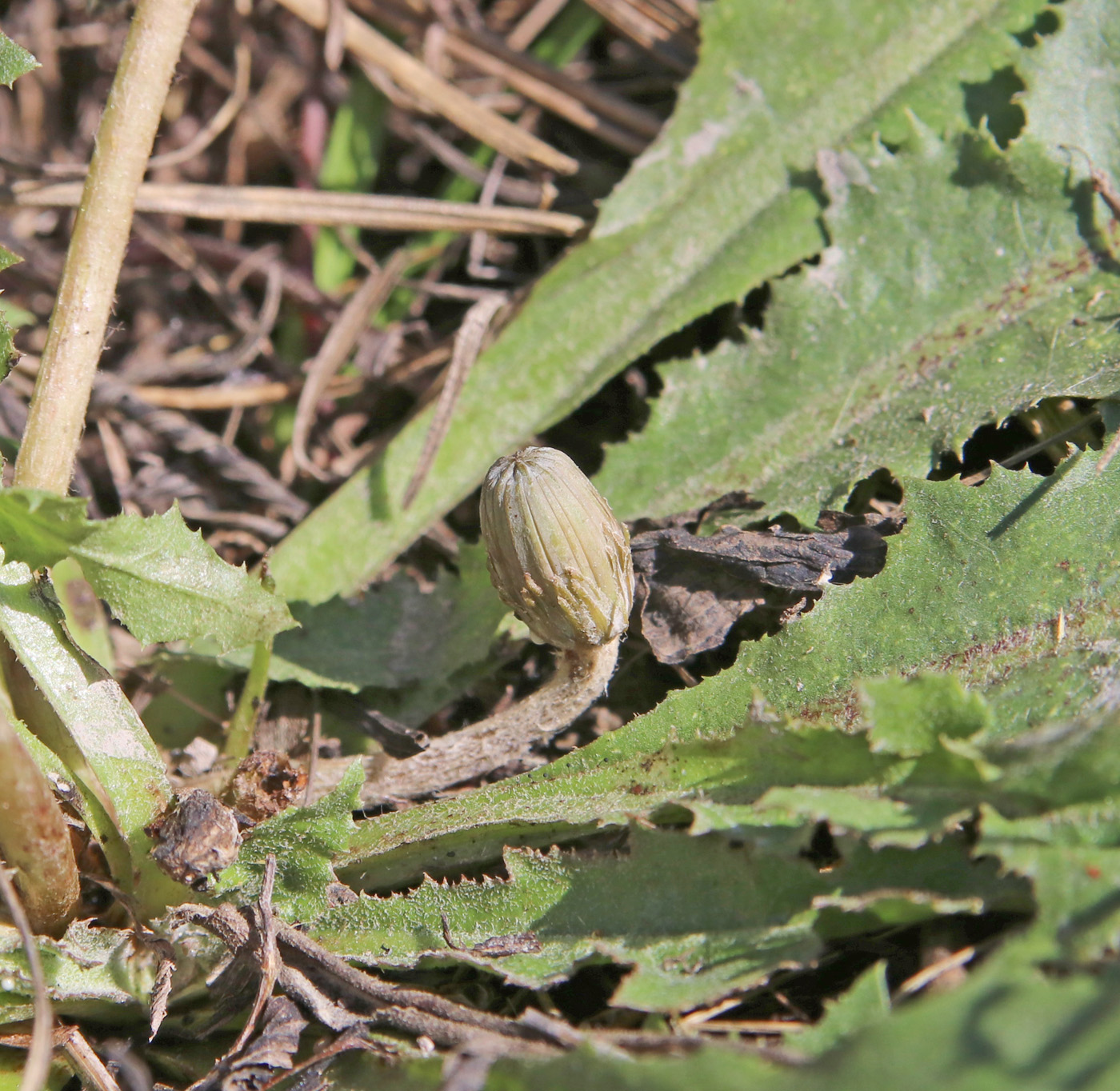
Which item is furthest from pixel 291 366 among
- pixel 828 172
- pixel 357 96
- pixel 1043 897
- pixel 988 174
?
pixel 1043 897

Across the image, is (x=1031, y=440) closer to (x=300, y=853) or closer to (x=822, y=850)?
(x=822, y=850)

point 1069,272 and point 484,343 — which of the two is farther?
point 484,343

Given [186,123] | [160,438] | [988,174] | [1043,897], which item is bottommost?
[1043,897]

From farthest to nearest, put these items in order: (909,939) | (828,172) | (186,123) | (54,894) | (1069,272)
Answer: (186,123) < (828,172) < (1069,272) < (54,894) < (909,939)

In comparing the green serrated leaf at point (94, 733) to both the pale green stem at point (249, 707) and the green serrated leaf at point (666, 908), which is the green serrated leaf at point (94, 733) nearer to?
the pale green stem at point (249, 707)

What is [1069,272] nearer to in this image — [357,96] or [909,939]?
[909,939]

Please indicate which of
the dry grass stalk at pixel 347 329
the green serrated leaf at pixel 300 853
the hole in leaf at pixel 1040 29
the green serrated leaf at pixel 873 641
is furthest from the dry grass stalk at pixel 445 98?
the green serrated leaf at pixel 300 853

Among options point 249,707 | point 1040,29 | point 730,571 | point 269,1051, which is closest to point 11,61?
point 249,707

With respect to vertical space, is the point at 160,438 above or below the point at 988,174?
below
